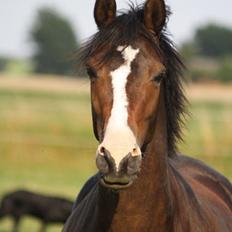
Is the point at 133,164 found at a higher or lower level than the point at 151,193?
higher

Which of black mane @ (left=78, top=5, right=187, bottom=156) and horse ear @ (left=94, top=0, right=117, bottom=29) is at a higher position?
horse ear @ (left=94, top=0, right=117, bottom=29)

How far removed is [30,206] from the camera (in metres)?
14.8

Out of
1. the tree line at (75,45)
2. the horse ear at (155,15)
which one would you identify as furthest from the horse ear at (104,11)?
the tree line at (75,45)

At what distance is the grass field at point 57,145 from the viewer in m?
20.9

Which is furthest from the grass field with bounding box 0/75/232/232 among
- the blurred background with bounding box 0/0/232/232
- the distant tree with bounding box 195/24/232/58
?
the distant tree with bounding box 195/24/232/58

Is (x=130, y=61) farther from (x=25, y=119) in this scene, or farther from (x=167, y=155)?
(x=25, y=119)

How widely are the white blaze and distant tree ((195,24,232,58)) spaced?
85447 millimetres

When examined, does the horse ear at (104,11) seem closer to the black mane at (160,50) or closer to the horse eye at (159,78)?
the black mane at (160,50)

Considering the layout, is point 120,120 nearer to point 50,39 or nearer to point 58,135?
point 58,135

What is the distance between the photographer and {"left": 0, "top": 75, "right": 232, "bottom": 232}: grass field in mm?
20938

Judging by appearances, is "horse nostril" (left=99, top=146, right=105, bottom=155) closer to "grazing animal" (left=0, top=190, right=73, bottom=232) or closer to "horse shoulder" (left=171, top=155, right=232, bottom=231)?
"horse shoulder" (left=171, top=155, right=232, bottom=231)

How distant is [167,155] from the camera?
479 cm

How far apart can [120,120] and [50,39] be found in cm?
7247

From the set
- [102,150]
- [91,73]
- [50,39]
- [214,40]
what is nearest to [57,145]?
[91,73]
